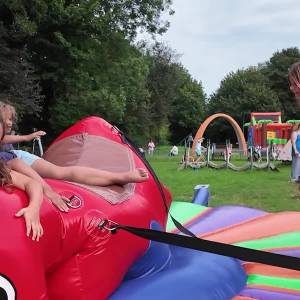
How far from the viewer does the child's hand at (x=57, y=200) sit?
1.80m

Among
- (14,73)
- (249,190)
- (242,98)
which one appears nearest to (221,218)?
(249,190)

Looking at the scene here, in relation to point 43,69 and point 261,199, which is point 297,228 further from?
point 43,69

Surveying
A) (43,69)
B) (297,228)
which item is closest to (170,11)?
(43,69)

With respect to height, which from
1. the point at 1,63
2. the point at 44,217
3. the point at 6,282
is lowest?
the point at 6,282

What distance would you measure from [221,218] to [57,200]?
6.38 feet

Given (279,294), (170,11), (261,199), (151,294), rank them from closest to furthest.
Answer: (151,294) < (279,294) < (261,199) < (170,11)

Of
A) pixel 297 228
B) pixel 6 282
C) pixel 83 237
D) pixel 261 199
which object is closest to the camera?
pixel 6 282

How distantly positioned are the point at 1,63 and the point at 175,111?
3456 cm

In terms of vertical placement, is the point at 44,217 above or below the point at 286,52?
below

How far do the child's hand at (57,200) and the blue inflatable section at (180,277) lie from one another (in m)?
0.43

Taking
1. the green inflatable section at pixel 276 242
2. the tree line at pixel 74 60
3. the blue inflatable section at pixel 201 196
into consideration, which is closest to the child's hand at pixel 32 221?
the green inflatable section at pixel 276 242

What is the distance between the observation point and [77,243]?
1815mm

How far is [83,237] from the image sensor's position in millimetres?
1842

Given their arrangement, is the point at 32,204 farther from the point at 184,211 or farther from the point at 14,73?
the point at 14,73
